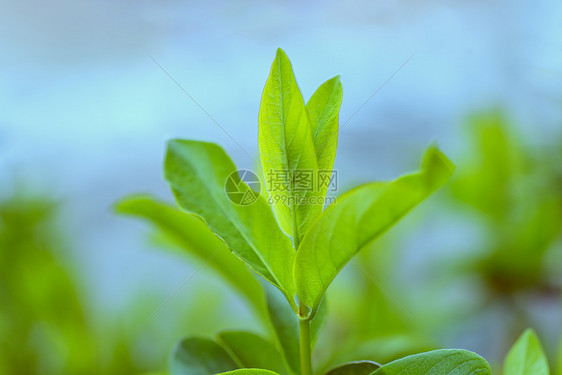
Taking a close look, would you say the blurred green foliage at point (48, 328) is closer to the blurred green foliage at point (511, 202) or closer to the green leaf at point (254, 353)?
the green leaf at point (254, 353)

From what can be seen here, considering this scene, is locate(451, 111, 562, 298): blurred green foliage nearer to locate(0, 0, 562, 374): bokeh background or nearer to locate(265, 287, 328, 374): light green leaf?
locate(0, 0, 562, 374): bokeh background

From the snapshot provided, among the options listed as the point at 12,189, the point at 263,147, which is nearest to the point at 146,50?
the point at 12,189

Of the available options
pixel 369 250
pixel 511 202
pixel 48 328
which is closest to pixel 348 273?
pixel 369 250

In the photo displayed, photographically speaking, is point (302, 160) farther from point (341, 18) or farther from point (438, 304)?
point (341, 18)

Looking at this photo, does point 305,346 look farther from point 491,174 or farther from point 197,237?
point 491,174

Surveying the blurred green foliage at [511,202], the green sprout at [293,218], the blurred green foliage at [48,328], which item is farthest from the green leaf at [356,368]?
the blurred green foliage at [511,202]
